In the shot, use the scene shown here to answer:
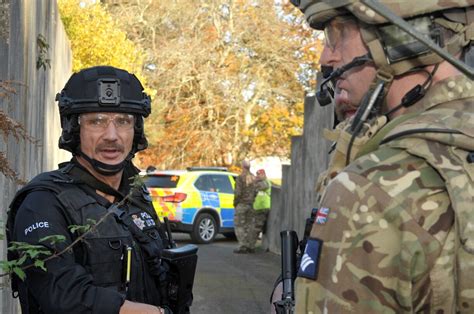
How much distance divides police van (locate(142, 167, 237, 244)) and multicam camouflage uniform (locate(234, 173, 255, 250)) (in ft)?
5.14

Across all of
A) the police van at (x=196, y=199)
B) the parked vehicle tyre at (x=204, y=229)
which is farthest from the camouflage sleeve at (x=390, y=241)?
the parked vehicle tyre at (x=204, y=229)

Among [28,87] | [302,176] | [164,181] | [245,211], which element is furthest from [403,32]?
[164,181]

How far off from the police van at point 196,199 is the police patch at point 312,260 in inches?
555

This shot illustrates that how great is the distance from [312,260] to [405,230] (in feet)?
0.68

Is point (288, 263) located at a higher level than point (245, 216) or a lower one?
higher

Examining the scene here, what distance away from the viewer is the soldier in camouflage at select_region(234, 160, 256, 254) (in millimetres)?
14906

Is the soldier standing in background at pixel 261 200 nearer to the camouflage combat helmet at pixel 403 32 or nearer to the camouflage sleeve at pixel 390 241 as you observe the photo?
the camouflage combat helmet at pixel 403 32

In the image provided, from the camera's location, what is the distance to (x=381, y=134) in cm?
168

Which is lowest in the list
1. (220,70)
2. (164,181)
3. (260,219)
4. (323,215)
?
(260,219)

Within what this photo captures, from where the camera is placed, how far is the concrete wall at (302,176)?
475 inches

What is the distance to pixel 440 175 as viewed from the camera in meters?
1.57

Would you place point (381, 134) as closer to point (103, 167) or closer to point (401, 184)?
point (401, 184)

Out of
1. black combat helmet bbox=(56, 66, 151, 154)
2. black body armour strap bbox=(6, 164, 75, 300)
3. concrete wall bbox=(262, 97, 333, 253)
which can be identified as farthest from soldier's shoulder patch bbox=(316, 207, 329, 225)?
concrete wall bbox=(262, 97, 333, 253)

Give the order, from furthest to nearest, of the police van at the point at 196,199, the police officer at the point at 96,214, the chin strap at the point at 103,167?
the police van at the point at 196,199 → the chin strap at the point at 103,167 → the police officer at the point at 96,214
